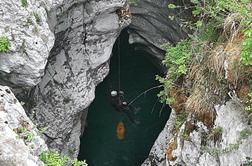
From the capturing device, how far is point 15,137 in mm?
5156

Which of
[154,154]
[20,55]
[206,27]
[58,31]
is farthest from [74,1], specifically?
[154,154]

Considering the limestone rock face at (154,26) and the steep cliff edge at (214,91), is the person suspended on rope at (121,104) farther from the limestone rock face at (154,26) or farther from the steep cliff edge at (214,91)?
the steep cliff edge at (214,91)

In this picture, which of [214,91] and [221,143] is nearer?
[221,143]

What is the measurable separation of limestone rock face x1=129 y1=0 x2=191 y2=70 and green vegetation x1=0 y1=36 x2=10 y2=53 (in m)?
5.13

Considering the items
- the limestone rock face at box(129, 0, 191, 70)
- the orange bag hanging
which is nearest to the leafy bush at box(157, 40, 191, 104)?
the limestone rock face at box(129, 0, 191, 70)

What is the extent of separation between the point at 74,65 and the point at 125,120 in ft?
12.9

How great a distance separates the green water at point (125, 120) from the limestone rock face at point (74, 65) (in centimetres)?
269

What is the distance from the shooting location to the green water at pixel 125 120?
12.8m

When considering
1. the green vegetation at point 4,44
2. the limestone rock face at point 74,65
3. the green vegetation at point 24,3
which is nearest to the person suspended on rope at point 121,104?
the limestone rock face at point 74,65

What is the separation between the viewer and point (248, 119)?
615cm

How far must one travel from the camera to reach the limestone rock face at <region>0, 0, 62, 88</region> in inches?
269

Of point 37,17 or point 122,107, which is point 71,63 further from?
point 122,107

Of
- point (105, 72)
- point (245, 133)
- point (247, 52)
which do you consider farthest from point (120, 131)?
point (247, 52)

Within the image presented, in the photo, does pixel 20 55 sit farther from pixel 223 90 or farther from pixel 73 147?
pixel 73 147
